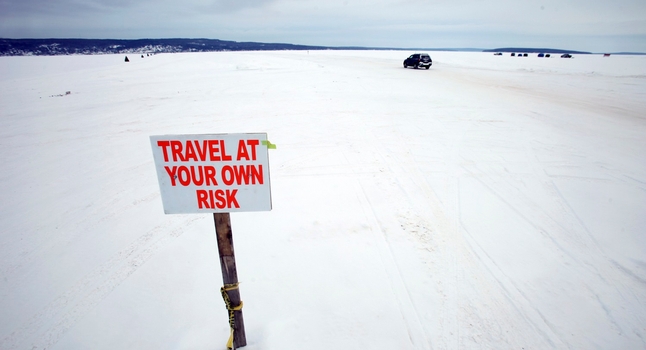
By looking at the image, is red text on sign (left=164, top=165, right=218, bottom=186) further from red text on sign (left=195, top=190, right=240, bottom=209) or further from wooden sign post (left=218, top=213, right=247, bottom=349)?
wooden sign post (left=218, top=213, right=247, bottom=349)

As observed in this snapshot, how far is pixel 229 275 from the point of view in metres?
2.20

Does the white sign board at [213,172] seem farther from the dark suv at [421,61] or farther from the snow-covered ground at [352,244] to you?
the dark suv at [421,61]

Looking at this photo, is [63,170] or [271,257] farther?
[63,170]

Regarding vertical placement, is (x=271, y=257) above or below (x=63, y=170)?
below

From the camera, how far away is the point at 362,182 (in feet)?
17.3

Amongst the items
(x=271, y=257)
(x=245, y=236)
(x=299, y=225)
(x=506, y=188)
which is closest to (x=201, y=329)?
(x=271, y=257)

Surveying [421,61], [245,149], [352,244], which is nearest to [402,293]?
[352,244]

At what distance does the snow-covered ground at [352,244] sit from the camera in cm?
274

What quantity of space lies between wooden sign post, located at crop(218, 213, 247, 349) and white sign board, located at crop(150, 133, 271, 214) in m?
0.15

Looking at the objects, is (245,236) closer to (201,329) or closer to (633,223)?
(201,329)

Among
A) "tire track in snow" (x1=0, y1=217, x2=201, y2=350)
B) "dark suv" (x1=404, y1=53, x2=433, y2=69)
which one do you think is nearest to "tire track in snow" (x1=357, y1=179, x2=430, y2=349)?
"tire track in snow" (x1=0, y1=217, x2=201, y2=350)

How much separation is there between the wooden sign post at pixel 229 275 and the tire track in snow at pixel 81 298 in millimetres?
1692

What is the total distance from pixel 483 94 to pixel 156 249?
13769 millimetres

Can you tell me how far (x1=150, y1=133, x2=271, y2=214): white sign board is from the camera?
5.87 ft
